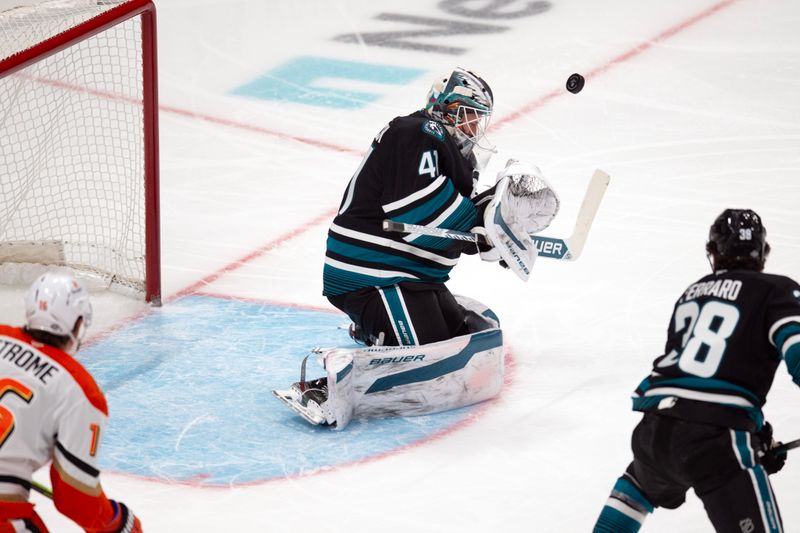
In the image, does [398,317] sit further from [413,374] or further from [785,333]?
[785,333]

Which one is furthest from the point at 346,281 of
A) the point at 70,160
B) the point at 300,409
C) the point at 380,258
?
the point at 70,160

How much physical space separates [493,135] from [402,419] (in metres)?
2.71

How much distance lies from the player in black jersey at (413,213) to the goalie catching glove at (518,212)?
1 centimetres

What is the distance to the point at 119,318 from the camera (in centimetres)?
492

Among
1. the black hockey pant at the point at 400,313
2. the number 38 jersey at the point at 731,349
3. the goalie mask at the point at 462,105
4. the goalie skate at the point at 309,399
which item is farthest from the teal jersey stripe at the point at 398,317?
the number 38 jersey at the point at 731,349

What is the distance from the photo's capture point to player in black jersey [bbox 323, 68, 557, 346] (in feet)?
13.3

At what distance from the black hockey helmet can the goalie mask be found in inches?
53.2

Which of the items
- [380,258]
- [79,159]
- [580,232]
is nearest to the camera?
[380,258]

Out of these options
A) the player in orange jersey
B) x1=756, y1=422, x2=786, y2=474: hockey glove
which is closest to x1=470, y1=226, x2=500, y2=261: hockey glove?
x1=756, y1=422, x2=786, y2=474: hockey glove

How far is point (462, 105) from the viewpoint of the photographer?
13.6 feet

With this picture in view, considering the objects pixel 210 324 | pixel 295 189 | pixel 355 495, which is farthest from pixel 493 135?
pixel 355 495

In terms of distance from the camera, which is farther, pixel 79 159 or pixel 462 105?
pixel 79 159

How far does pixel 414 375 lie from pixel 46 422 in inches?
65.9

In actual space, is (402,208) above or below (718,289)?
below
